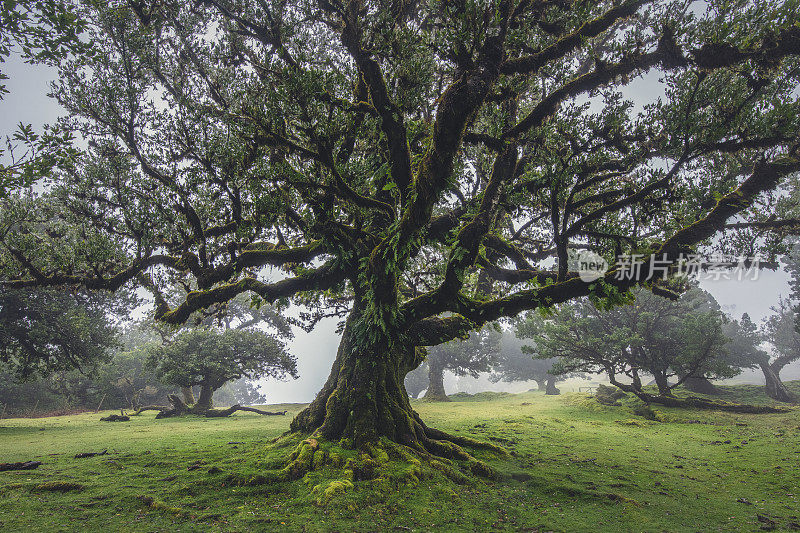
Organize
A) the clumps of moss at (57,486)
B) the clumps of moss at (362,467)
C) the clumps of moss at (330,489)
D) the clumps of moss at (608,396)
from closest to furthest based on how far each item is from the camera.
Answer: the clumps of moss at (330,489) < the clumps of moss at (57,486) < the clumps of moss at (362,467) < the clumps of moss at (608,396)

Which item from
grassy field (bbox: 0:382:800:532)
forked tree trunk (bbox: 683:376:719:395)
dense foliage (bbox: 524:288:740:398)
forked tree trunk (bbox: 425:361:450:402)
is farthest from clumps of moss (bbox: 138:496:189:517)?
forked tree trunk (bbox: 683:376:719:395)

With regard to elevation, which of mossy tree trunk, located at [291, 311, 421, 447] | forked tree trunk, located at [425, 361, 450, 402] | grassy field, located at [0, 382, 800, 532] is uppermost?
mossy tree trunk, located at [291, 311, 421, 447]

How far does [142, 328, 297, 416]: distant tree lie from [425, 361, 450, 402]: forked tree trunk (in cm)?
1541

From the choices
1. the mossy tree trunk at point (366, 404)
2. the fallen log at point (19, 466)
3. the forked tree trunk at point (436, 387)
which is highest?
the mossy tree trunk at point (366, 404)

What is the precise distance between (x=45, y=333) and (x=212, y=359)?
9270mm

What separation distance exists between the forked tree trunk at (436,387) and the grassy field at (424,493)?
26.6 meters

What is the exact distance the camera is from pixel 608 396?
24.5 meters

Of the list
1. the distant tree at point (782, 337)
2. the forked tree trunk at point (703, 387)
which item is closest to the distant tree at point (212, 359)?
the forked tree trunk at point (703, 387)

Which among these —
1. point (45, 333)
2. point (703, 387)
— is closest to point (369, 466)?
point (45, 333)

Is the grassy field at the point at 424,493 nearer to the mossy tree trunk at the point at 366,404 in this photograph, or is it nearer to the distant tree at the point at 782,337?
the mossy tree trunk at the point at 366,404

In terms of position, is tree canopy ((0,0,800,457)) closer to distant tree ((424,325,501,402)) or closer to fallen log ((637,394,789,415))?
fallen log ((637,394,789,415))

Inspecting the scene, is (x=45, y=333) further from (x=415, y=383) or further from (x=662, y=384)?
(x=415, y=383)

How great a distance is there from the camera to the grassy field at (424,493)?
5004mm

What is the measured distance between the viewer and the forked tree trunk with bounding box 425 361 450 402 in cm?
3622
